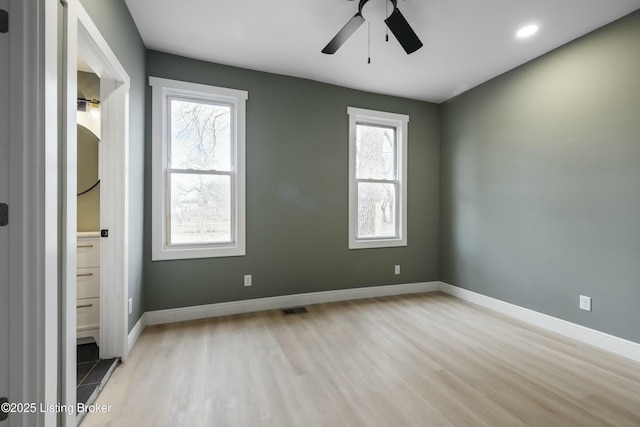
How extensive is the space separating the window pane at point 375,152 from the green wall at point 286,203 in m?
0.29

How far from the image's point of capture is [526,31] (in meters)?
2.42

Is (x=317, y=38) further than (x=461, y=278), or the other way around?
(x=461, y=278)

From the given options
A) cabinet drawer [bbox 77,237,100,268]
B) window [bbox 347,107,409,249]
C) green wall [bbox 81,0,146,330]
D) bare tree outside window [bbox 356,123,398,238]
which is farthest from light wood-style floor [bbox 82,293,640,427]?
bare tree outside window [bbox 356,123,398,238]

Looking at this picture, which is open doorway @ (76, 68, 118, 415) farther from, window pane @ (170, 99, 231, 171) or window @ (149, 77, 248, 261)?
window pane @ (170, 99, 231, 171)

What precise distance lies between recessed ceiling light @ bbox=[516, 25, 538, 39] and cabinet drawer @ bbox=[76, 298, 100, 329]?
4.45 metres

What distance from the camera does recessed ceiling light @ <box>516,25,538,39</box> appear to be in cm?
237

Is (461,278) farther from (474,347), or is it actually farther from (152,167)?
(152,167)

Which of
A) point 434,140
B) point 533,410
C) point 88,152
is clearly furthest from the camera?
point 434,140

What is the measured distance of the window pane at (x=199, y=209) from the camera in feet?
9.57

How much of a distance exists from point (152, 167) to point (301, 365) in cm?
A: 237

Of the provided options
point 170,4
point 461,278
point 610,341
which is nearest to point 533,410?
point 610,341

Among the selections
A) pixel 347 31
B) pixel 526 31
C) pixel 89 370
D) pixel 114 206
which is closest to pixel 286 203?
pixel 114 206

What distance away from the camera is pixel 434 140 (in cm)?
410

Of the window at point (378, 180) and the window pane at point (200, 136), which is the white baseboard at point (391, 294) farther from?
the window pane at point (200, 136)
